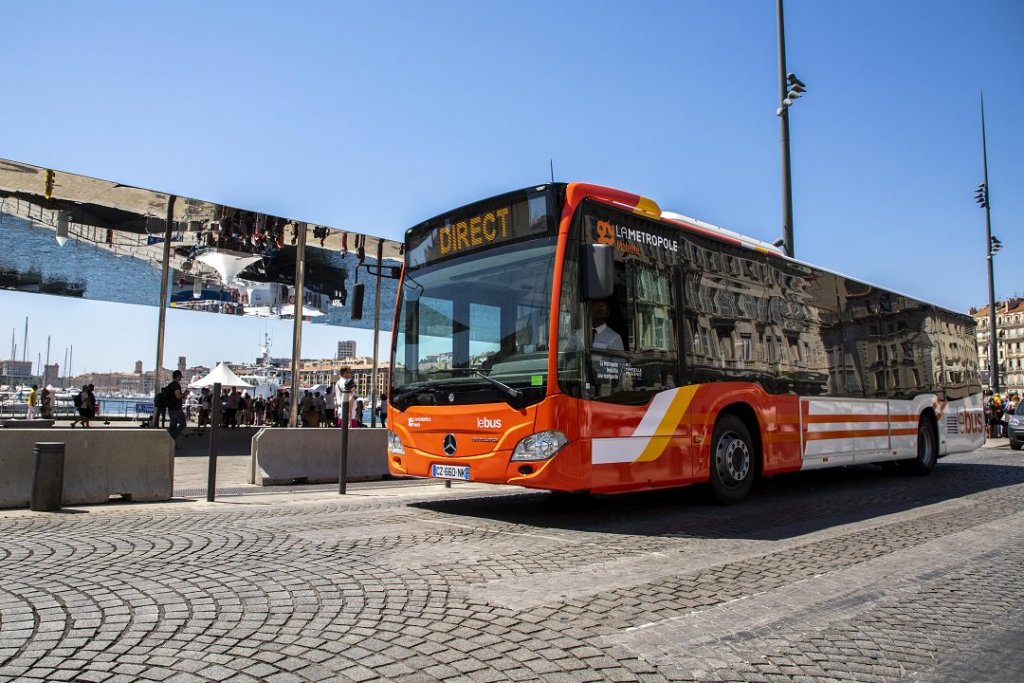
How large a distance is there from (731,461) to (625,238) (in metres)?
2.84

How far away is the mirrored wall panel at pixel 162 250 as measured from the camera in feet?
52.6

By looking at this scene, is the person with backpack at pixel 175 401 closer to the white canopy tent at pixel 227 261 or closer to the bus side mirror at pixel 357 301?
the white canopy tent at pixel 227 261

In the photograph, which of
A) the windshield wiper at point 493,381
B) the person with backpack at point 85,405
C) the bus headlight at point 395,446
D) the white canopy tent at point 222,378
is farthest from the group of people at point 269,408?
the windshield wiper at point 493,381

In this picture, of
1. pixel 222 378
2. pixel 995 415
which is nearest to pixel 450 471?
pixel 222 378

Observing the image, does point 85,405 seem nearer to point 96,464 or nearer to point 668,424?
point 96,464

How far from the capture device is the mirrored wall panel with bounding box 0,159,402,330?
16047 millimetres

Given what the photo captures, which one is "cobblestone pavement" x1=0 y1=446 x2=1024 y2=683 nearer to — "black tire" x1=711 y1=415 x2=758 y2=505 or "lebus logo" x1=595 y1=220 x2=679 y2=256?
"black tire" x1=711 y1=415 x2=758 y2=505

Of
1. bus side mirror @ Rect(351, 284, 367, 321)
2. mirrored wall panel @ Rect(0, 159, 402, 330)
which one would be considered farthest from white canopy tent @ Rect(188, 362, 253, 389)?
bus side mirror @ Rect(351, 284, 367, 321)

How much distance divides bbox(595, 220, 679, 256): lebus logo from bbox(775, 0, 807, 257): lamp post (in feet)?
24.0

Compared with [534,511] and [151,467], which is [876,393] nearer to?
[534,511]

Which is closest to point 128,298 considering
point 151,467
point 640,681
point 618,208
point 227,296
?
point 227,296

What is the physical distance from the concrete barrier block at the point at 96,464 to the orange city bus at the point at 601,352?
2865 millimetres

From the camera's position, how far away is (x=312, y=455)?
438 inches

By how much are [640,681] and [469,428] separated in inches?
164
